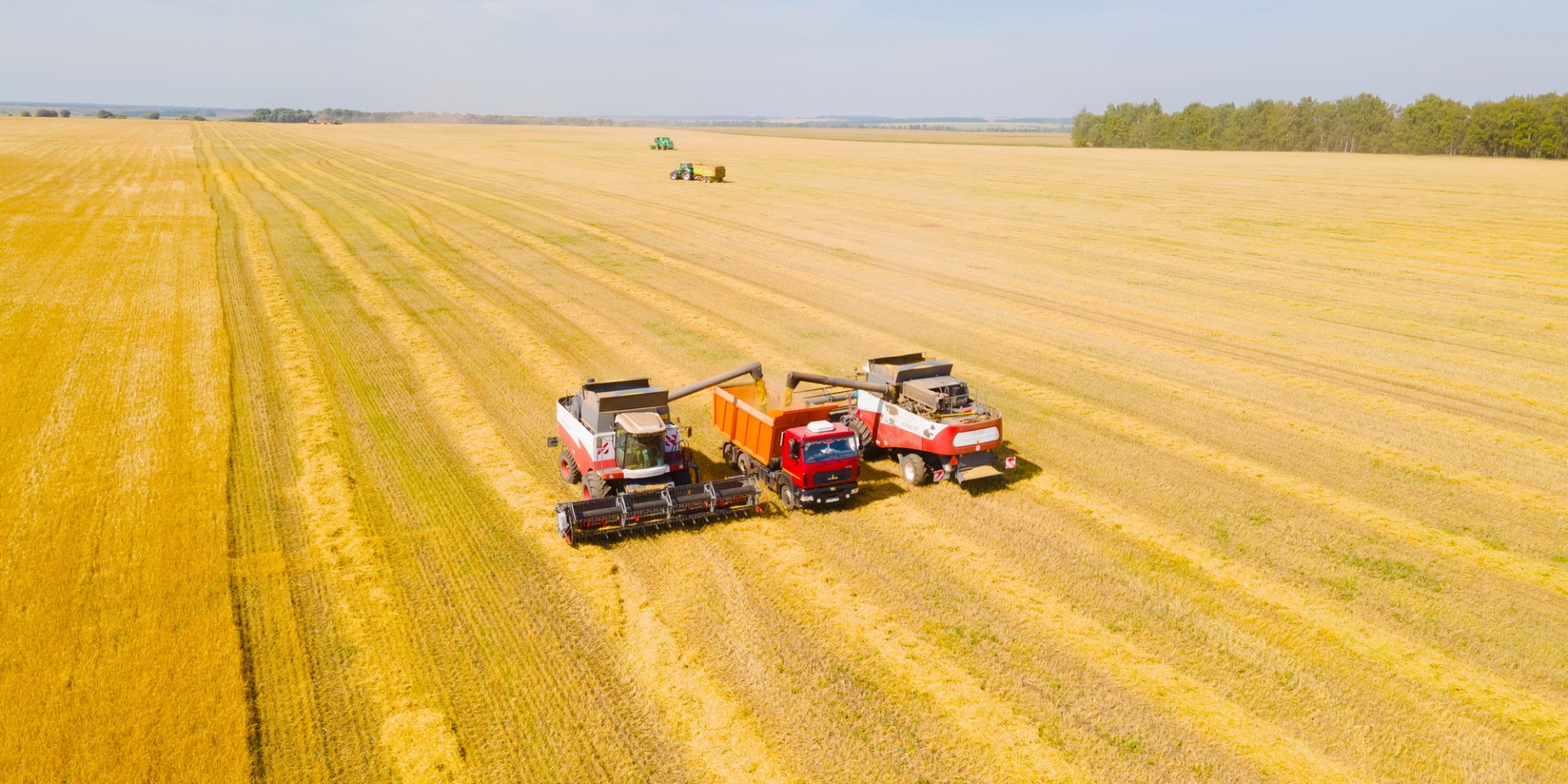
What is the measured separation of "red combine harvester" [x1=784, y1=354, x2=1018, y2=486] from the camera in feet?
57.8

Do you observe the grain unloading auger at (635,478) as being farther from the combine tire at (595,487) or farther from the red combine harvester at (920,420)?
the red combine harvester at (920,420)

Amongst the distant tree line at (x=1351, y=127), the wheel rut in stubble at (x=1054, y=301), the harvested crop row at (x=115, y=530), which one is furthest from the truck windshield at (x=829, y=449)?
the distant tree line at (x=1351, y=127)

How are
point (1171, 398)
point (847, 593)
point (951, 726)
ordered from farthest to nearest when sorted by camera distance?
point (1171, 398) < point (847, 593) < point (951, 726)

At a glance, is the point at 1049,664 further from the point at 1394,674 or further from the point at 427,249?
the point at 427,249

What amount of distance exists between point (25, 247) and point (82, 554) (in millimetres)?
35397

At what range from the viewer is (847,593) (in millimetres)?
14109

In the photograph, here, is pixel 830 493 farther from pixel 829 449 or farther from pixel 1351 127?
pixel 1351 127

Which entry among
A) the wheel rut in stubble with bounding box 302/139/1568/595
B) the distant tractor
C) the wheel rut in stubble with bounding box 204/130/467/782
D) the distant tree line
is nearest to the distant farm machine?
the wheel rut in stubble with bounding box 204/130/467/782

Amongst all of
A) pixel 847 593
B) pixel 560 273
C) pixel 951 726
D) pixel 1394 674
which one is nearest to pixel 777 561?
pixel 847 593

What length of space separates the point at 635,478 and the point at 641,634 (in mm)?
3698

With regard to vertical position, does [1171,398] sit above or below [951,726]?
above

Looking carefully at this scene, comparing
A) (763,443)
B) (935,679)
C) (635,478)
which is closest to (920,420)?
(763,443)

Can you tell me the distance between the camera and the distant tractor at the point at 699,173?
73.7 metres

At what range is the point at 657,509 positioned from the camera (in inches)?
614
